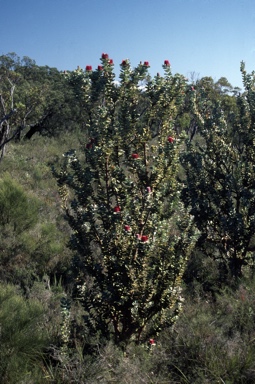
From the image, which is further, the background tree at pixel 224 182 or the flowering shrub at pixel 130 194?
the background tree at pixel 224 182

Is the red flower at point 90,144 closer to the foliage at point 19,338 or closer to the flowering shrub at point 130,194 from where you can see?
the flowering shrub at point 130,194

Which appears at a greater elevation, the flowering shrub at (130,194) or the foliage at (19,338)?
the flowering shrub at (130,194)

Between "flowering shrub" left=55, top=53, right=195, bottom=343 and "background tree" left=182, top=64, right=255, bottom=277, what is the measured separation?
3096 millimetres

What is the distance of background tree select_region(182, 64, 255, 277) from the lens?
23.7ft

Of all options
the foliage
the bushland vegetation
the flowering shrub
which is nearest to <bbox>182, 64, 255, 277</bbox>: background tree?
the bushland vegetation

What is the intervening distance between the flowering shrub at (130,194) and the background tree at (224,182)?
3.10m

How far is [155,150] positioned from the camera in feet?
13.8

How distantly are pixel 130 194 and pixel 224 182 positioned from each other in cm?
416

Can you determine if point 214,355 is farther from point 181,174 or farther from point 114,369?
point 181,174

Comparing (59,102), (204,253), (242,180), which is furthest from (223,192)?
(59,102)

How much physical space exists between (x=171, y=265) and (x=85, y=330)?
1.39m

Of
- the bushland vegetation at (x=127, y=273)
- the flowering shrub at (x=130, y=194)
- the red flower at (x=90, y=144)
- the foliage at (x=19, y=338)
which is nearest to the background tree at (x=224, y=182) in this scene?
the bushland vegetation at (x=127, y=273)

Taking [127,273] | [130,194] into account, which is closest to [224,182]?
[130,194]

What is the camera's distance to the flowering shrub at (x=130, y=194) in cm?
404
